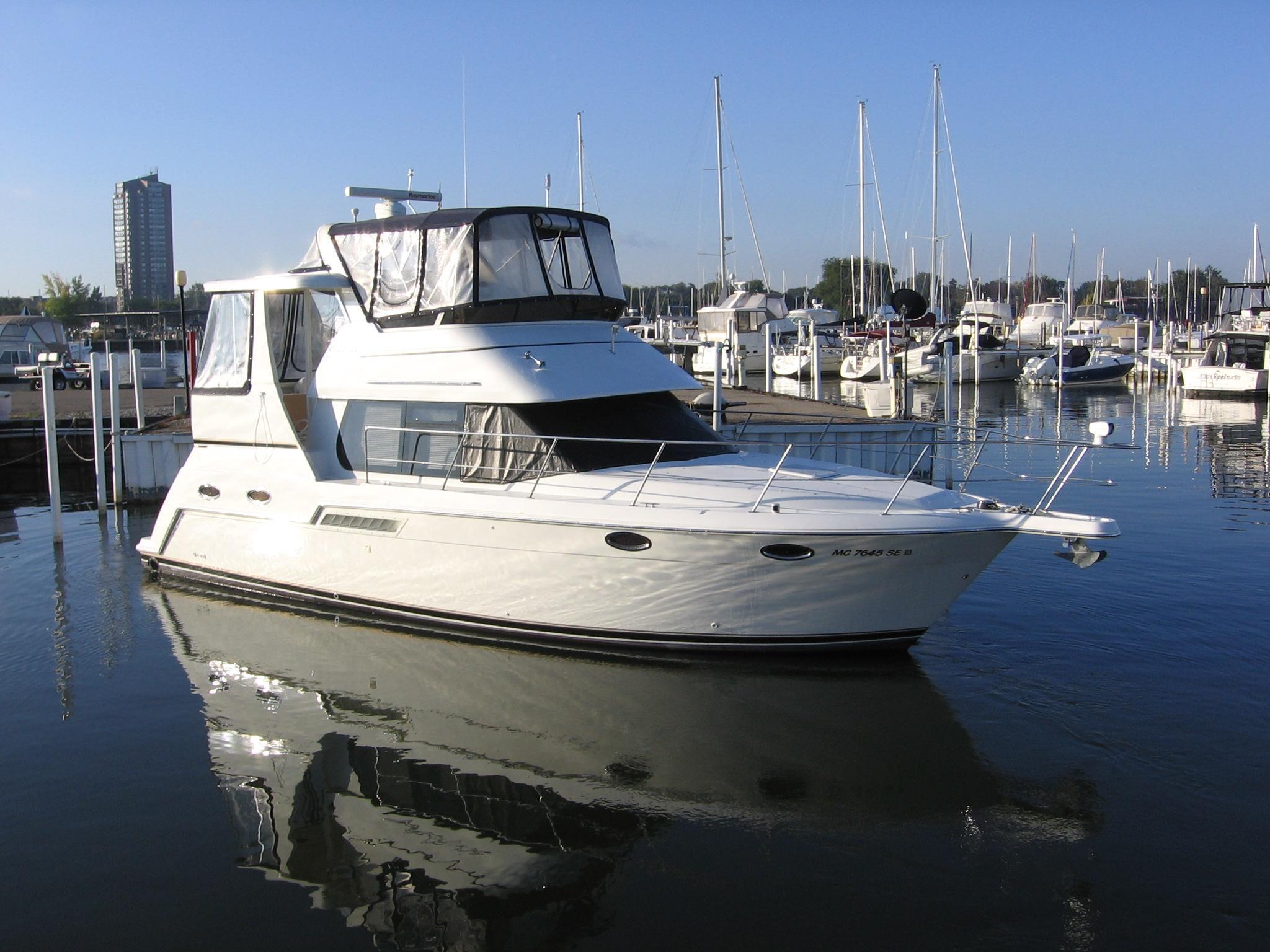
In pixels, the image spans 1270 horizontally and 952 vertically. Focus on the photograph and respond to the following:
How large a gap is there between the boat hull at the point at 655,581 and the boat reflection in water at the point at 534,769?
33 cm

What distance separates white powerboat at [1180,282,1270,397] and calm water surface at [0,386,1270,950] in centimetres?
3103

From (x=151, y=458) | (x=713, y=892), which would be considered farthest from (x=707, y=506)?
(x=151, y=458)

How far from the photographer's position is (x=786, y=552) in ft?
28.0

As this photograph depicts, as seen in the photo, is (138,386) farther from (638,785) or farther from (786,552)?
(638,785)

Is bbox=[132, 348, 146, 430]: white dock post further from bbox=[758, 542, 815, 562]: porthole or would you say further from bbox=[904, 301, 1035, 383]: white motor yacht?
bbox=[904, 301, 1035, 383]: white motor yacht

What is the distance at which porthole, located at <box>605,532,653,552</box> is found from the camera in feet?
28.8

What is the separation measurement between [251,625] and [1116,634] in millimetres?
8743

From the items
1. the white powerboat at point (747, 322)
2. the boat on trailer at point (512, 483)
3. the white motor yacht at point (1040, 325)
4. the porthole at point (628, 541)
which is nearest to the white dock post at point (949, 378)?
the boat on trailer at point (512, 483)

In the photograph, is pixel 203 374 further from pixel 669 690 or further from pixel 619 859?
pixel 619 859

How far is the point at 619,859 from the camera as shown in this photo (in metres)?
6.20

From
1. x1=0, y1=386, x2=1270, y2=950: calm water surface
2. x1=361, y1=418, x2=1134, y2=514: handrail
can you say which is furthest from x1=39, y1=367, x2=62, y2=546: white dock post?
x1=361, y1=418, x2=1134, y2=514: handrail

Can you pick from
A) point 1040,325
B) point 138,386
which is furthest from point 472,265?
point 1040,325

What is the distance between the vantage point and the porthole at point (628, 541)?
28.8 ft

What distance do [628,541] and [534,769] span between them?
7.15ft
